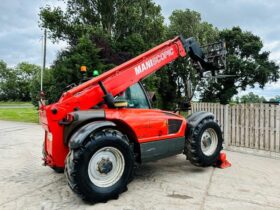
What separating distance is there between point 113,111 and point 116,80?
67cm

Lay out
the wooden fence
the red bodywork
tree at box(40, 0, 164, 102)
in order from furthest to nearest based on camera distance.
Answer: tree at box(40, 0, 164, 102) < the wooden fence < the red bodywork

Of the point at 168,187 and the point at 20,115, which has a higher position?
the point at 20,115

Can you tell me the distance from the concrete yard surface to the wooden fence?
37.6 inches

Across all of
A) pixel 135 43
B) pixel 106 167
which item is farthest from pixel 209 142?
pixel 135 43

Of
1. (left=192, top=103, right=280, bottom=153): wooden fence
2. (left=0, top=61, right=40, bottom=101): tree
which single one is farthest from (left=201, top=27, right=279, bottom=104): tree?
(left=0, top=61, right=40, bottom=101): tree

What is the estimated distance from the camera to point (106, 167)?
4234 millimetres

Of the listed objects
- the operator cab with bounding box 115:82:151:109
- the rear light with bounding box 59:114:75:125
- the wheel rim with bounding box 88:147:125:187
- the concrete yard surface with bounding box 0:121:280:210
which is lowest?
the concrete yard surface with bounding box 0:121:280:210

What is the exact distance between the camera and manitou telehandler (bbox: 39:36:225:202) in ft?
13.1

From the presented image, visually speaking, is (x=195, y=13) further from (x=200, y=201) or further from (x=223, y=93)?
(x=200, y=201)

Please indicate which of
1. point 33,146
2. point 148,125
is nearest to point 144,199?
point 148,125

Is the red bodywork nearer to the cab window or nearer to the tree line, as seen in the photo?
the cab window

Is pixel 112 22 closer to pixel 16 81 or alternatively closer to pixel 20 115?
pixel 20 115

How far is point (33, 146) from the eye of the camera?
28.9ft

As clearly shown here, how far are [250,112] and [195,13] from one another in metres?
22.8
